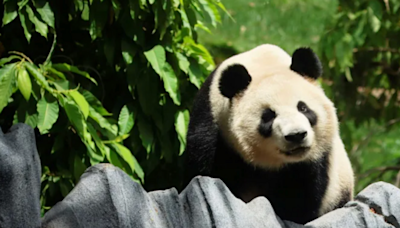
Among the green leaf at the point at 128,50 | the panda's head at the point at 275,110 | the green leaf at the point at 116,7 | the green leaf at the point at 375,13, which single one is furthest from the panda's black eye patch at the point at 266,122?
the green leaf at the point at 375,13

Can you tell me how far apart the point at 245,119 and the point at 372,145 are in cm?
587

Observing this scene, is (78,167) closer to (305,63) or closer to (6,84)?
(6,84)

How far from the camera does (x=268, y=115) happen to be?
11.1 ft

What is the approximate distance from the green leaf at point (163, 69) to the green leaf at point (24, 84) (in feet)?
2.46

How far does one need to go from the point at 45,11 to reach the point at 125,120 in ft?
2.50

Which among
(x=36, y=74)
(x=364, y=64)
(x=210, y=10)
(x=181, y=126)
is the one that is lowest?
(x=364, y=64)

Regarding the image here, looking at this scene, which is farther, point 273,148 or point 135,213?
point 273,148

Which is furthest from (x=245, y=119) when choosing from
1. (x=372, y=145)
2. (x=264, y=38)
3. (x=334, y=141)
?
Answer: (x=372, y=145)

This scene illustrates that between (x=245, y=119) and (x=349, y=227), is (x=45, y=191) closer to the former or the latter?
(x=245, y=119)

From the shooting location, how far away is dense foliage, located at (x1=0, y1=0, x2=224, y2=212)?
12.0 ft

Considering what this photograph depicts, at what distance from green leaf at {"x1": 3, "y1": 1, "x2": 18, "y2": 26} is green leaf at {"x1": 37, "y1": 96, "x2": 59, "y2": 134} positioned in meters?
0.46

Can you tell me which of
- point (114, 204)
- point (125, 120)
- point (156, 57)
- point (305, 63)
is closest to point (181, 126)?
point (125, 120)

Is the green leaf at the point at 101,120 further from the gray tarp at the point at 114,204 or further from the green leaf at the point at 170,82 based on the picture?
the gray tarp at the point at 114,204

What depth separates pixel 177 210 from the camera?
228 centimetres
